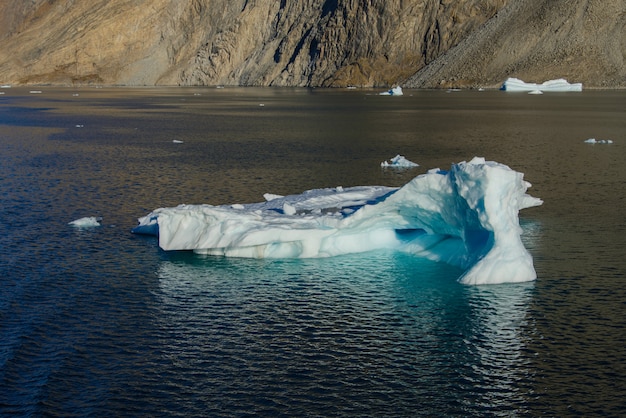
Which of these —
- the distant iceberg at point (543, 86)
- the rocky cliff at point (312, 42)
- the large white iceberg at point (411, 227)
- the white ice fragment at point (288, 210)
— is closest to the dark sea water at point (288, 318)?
the large white iceberg at point (411, 227)

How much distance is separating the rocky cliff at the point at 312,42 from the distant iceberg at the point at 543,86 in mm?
3554

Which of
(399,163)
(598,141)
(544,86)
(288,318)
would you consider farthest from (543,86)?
(288,318)

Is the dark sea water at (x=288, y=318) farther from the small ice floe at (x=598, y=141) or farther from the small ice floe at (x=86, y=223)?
the small ice floe at (x=598, y=141)

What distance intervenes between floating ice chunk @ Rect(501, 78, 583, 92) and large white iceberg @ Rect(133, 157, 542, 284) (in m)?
93.3

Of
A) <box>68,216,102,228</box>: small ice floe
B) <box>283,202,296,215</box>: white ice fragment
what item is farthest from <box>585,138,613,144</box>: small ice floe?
<box>68,216,102,228</box>: small ice floe

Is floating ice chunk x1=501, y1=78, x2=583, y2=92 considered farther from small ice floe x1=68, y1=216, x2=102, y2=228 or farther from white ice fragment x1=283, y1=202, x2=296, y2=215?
small ice floe x1=68, y1=216, x2=102, y2=228

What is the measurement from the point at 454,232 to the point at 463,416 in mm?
9448

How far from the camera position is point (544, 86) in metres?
110

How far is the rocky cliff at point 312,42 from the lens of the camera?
115 metres

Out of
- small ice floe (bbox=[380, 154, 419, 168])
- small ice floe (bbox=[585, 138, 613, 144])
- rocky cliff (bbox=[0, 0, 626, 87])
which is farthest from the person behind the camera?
rocky cliff (bbox=[0, 0, 626, 87])

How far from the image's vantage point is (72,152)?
45.2 metres

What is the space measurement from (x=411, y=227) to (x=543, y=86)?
3744 inches

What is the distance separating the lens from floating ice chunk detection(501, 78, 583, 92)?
110 meters

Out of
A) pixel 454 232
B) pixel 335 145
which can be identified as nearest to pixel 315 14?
pixel 335 145
